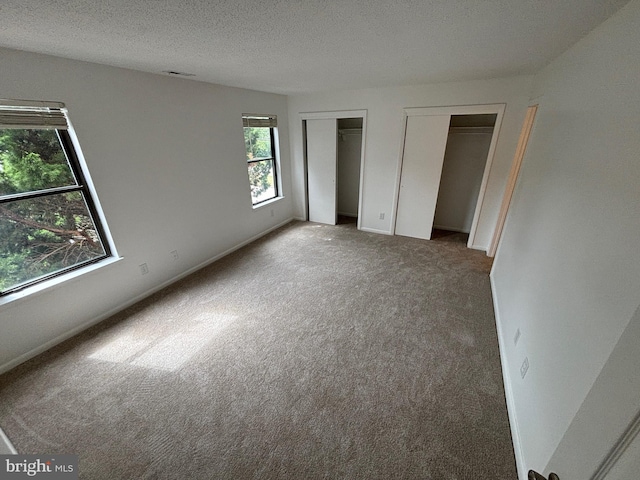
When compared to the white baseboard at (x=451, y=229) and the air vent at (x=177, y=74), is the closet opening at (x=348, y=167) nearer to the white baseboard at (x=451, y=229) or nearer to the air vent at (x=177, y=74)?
the white baseboard at (x=451, y=229)

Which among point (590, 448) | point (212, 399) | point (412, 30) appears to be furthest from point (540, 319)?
point (212, 399)

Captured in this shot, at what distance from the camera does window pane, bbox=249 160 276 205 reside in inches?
159

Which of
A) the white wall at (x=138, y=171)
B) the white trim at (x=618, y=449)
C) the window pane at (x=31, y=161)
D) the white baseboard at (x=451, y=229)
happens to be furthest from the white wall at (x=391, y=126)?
the white trim at (x=618, y=449)

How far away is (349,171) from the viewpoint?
16.4 feet

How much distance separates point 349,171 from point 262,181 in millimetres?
1762

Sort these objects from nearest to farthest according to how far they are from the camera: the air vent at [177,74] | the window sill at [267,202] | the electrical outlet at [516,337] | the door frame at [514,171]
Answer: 1. the electrical outlet at [516,337]
2. the air vent at [177,74]
3. the door frame at [514,171]
4. the window sill at [267,202]

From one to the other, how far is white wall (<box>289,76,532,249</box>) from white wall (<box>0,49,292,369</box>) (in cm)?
113

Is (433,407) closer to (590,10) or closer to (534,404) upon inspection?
(534,404)

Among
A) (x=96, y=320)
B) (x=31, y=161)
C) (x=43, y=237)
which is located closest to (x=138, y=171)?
(x=31, y=161)

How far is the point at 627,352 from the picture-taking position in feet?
1.55

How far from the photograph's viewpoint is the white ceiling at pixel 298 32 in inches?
46.0

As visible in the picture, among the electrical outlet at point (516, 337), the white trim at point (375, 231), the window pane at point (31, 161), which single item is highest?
the window pane at point (31, 161)

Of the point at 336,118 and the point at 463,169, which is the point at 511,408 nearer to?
the point at 463,169

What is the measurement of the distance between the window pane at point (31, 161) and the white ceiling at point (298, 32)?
57 centimetres
